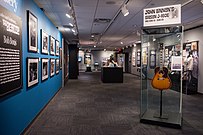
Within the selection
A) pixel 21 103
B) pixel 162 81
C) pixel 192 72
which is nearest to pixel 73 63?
pixel 192 72

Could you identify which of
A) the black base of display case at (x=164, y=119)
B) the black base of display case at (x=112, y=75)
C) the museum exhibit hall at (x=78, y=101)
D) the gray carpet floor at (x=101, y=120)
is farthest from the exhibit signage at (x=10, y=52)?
the black base of display case at (x=112, y=75)

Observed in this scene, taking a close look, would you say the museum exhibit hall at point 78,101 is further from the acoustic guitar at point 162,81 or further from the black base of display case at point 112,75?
the black base of display case at point 112,75

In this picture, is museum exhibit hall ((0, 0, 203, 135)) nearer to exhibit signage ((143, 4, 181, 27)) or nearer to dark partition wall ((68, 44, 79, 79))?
exhibit signage ((143, 4, 181, 27))

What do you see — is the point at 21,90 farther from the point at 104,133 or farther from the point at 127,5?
the point at 127,5

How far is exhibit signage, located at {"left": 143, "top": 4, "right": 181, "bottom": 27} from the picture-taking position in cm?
400

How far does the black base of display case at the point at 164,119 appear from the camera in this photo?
4181 mm

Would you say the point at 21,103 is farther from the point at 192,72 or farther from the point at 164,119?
the point at 192,72

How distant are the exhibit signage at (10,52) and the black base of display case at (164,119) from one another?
9.61 feet

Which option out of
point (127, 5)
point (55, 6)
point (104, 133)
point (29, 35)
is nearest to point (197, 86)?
point (127, 5)

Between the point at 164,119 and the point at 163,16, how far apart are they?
7.78ft

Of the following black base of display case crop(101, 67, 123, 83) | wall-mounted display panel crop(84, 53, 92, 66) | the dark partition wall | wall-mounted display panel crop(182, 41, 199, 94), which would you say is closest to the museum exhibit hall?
wall-mounted display panel crop(182, 41, 199, 94)

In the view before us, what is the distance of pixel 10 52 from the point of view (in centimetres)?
292

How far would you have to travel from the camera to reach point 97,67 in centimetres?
2808

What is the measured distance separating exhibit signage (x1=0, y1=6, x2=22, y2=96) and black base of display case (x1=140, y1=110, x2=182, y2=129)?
2929mm
